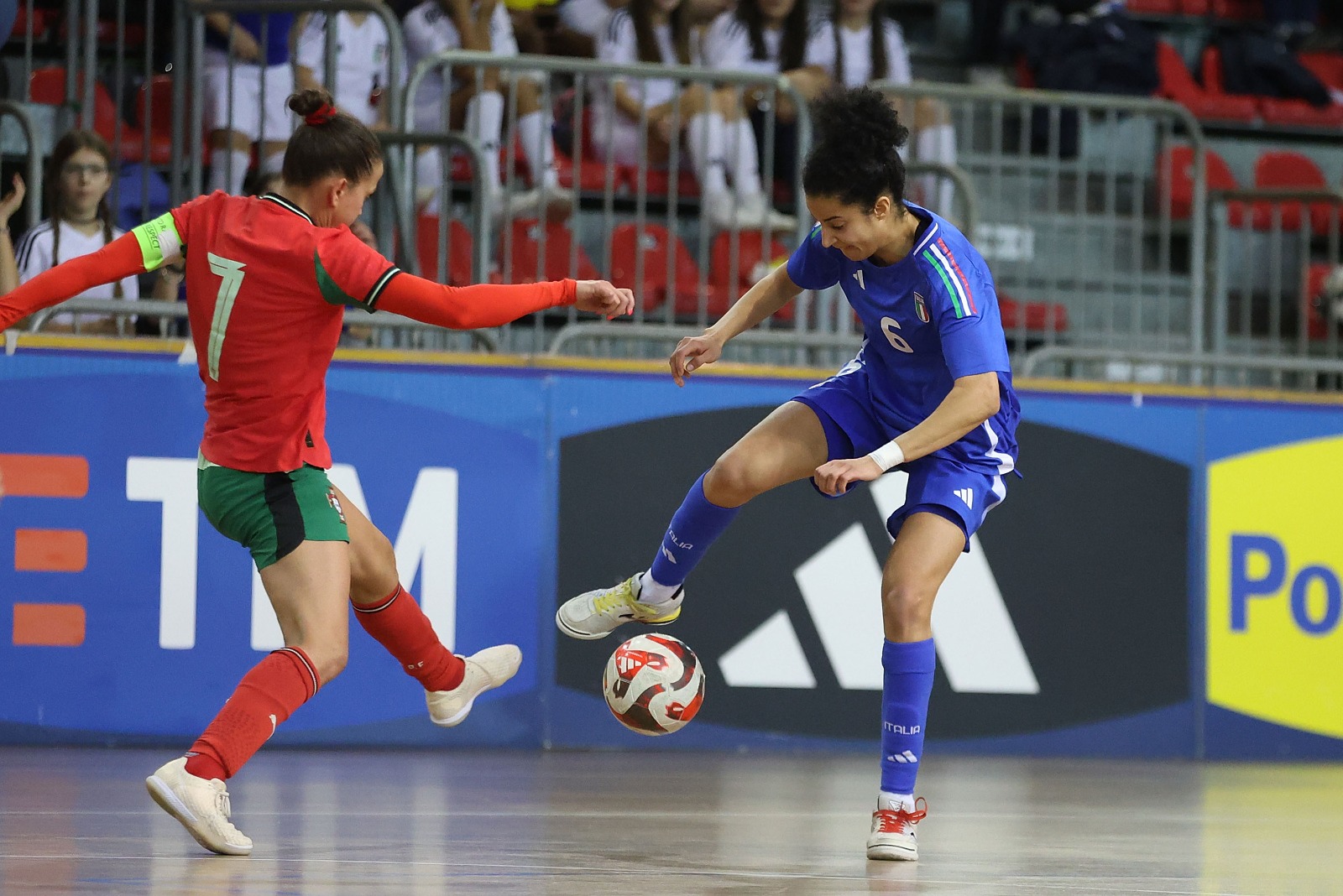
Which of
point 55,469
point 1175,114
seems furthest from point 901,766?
point 1175,114

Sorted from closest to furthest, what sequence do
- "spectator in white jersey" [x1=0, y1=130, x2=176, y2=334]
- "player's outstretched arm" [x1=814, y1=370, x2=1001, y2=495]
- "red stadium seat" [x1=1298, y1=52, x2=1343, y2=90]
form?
1. "player's outstretched arm" [x1=814, y1=370, x2=1001, y2=495]
2. "spectator in white jersey" [x1=0, y1=130, x2=176, y2=334]
3. "red stadium seat" [x1=1298, y1=52, x2=1343, y2=90]

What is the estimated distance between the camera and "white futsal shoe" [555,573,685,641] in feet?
18.9

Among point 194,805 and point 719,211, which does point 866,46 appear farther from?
point 194,805

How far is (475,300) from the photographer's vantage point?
4.45 metres

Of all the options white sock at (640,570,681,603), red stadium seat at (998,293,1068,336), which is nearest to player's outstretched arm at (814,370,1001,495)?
white sock at (640,570,681,603)

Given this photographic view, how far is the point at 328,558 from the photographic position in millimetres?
4664

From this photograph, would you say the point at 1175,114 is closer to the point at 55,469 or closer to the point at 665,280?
the point at 665,280

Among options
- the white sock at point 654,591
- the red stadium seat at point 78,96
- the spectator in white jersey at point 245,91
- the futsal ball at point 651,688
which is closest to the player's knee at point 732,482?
the white sock at point 654,591

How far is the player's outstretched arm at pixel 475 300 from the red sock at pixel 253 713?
0.94m

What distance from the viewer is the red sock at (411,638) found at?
532 cm

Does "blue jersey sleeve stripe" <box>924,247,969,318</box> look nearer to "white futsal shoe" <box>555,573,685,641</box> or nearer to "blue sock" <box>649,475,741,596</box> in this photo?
"blue sock" <box>649,475,741,596</box>

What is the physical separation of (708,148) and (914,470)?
3880 mm

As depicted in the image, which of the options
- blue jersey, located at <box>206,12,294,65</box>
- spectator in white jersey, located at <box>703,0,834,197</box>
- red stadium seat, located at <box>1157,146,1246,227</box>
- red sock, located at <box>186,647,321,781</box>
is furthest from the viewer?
spectator in white jersey, located at <box>703,0,834,197</box>

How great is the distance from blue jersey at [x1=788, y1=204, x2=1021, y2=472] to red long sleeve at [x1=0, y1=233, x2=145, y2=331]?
1.92 metres
